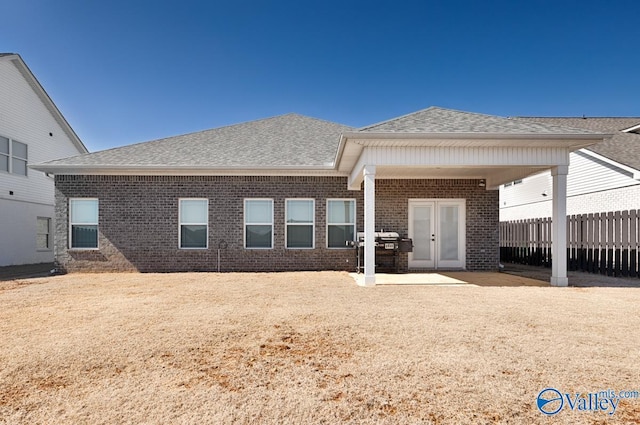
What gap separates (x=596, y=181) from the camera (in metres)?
14.4

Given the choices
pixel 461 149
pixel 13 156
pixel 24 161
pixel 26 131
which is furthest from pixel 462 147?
pixel 26 131

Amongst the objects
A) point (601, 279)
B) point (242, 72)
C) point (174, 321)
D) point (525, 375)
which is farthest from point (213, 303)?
point (242, 72)

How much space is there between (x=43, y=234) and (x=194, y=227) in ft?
33.2

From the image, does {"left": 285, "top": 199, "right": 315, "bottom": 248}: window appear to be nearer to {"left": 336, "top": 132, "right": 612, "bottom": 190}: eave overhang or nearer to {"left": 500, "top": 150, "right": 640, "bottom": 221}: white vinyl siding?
{"left": 336, "top": 132, "right": 612, "bottom": 190}: eave overhang

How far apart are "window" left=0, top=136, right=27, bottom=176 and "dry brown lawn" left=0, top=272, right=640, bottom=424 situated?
415 inches

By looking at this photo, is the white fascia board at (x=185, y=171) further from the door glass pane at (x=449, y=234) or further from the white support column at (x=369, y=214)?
the door glass pane at (x=449, y=234)

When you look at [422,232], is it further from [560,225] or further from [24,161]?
[24,161]

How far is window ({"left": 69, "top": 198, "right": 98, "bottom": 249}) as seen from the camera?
37.1ft

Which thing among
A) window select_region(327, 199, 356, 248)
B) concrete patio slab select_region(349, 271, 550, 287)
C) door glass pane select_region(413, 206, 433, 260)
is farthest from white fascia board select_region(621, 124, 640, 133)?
window select_region(327, 199, 356, 248)

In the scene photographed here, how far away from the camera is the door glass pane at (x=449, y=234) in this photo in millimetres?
11742

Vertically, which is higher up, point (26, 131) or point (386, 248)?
point (26, 131)

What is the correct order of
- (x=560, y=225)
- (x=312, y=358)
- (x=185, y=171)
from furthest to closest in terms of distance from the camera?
(x=185, y=171) → (x=560, y=225) → (x=312, y=358)

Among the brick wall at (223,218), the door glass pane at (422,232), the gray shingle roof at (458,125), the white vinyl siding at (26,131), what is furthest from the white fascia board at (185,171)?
the white vinyl siding at (26,131)

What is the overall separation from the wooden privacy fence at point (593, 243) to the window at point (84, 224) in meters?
15.6
